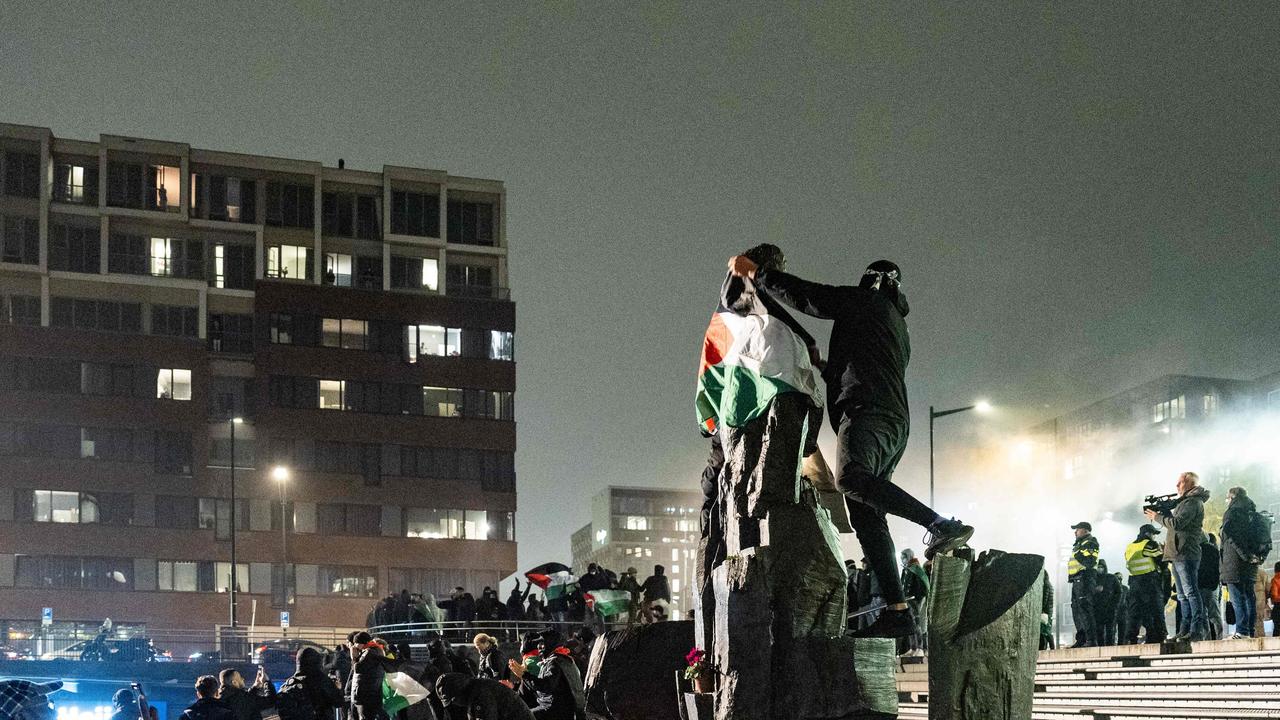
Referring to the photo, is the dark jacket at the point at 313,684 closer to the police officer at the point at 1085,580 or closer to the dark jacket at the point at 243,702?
the dark jacket at the point at 243,702

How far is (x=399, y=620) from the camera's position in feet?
129

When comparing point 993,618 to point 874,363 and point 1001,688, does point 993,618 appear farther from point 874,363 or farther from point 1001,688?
point 874,363

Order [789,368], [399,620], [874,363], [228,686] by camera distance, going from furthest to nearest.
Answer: [399,620] → [228,686] → [789,368] → [874,363]

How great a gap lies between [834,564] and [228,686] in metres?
9.71

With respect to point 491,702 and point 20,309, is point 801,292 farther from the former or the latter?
point 20,309

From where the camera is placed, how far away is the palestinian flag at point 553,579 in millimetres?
29625

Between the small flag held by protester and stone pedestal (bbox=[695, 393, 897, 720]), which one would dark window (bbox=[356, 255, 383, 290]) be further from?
stone pedestal (bbox=[695, 393, 897, 720])

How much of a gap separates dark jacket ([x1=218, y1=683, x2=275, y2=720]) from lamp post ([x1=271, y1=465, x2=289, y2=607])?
2343 inches

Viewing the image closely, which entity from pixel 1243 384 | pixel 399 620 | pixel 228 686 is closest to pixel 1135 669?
pixel 228 686

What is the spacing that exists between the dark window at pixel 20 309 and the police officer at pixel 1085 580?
220ft

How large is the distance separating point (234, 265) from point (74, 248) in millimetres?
8038

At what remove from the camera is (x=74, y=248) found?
249 ft

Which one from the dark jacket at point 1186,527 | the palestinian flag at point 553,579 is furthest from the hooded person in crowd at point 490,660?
the palestinian flag at point 553,579

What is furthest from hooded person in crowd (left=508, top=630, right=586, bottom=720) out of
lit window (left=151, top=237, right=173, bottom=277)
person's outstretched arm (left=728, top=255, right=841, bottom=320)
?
lit window (left=151, top=237, right=173, bottom=277)
